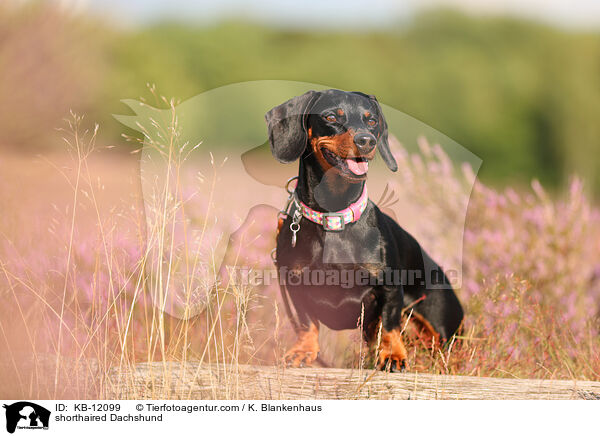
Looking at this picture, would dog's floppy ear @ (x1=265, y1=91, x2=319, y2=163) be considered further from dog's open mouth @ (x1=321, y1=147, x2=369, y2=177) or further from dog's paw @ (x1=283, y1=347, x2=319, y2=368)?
dog's paw @ (x1=283, y1=347, x2=319, y2=368)

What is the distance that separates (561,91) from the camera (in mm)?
10961

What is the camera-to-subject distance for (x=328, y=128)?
2.53m

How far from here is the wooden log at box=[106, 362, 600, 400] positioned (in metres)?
2.44

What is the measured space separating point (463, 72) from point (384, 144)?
34.3 feet

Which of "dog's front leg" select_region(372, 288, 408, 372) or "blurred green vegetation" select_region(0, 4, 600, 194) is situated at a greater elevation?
"blurred green vegetation" select_region(0, 4, 600, 194)

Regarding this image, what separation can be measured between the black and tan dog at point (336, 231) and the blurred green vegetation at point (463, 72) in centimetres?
673

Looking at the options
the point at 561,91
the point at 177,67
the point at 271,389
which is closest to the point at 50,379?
the point at 271,389

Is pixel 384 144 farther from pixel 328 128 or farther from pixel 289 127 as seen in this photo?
pixel 289 127

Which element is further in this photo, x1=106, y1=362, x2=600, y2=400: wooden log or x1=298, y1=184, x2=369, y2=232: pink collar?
x1=298, y1=184, x2=369, y2=232: pink collar

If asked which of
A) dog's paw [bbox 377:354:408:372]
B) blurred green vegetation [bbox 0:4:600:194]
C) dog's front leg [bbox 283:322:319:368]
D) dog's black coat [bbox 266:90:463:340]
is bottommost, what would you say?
dog's paw [bbox 377:354:408:372]

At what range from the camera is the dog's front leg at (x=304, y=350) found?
8.80 feet
